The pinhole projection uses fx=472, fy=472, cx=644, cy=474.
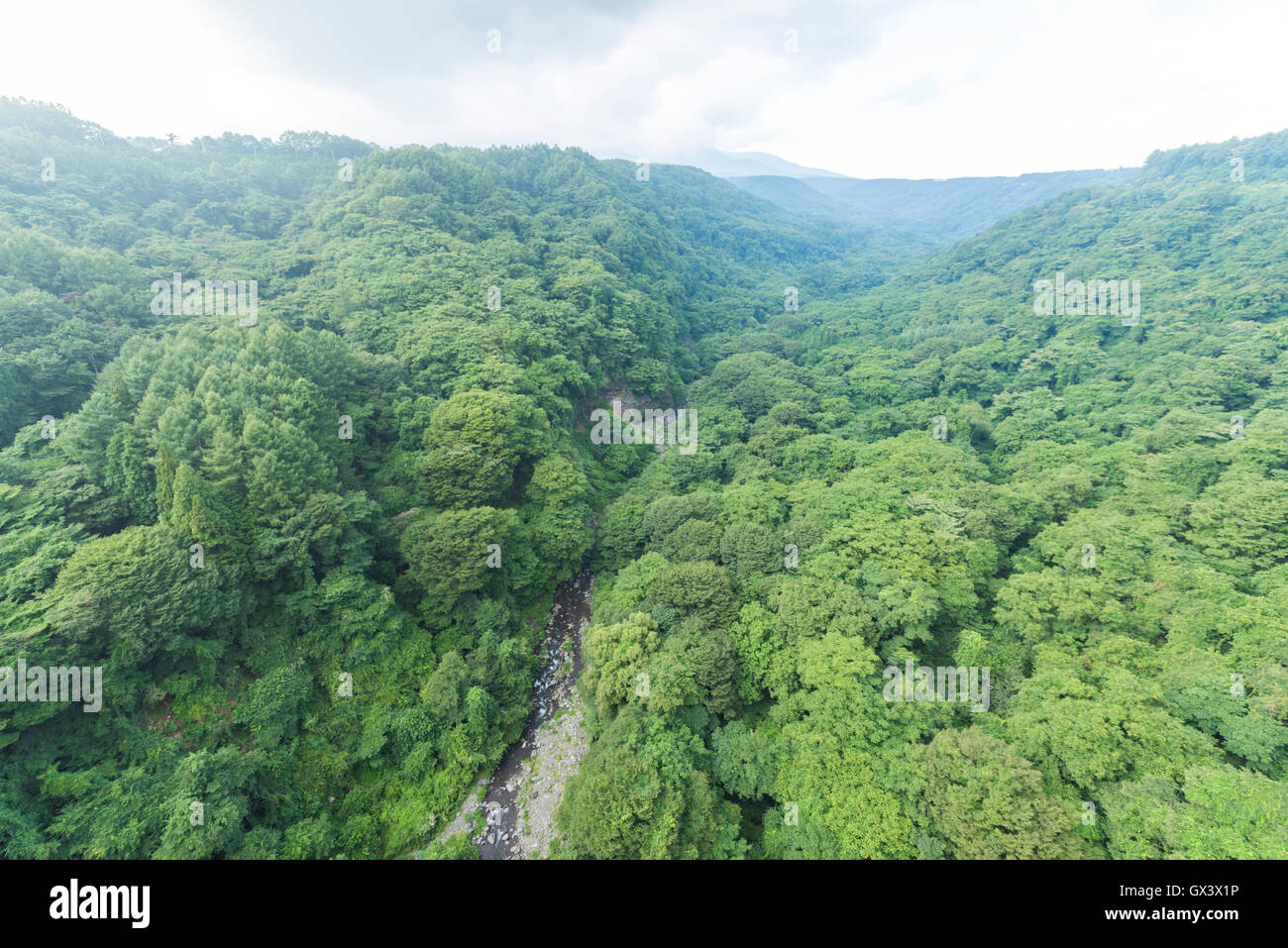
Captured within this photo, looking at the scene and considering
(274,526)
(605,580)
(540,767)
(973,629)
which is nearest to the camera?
(973,629)

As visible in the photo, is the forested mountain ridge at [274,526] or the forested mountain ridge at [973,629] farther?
the forested mountain ridge at [274,526]

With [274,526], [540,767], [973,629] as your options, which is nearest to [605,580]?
[540,767]

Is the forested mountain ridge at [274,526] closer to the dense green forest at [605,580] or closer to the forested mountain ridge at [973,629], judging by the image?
the dense green forest at [605,580]

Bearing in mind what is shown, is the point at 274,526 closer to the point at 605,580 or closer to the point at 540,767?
the point at 540,767

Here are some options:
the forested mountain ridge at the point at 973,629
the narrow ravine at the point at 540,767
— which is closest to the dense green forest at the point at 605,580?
the forested mountain ridge at the point at 973,629

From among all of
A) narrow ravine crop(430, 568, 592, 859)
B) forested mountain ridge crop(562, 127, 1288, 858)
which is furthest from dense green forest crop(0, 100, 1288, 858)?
narrow ravine crop(430, 568, 592, 859)

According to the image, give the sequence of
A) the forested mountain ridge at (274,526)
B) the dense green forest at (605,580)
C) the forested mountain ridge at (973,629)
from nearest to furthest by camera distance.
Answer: the forested mountain ridge at (973,629)
the dense green forest at (605,580)
the forested mountain ridge at (274,526)
